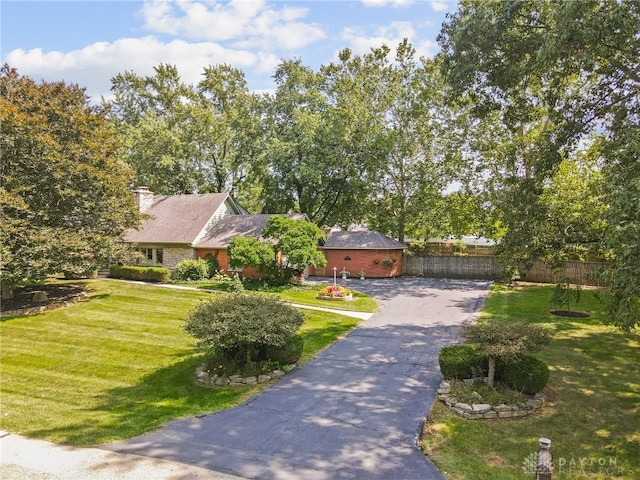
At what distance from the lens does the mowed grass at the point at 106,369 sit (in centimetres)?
935

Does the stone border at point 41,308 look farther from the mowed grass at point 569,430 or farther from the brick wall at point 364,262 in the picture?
the mowed grass at point 569,430

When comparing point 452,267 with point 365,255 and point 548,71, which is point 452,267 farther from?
point 548,71

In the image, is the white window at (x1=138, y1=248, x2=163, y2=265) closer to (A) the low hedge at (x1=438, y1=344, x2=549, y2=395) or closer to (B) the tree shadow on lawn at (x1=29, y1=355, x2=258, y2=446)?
(B) the tree shadow on lawn at (x1=29, y1=355, x2=258, y2=446)

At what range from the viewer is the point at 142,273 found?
27.4 meters

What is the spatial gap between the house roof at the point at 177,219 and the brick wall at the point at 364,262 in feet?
29.1

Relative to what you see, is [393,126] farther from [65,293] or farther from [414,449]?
[414,449]

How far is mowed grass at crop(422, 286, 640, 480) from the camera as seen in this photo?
23.8 feet

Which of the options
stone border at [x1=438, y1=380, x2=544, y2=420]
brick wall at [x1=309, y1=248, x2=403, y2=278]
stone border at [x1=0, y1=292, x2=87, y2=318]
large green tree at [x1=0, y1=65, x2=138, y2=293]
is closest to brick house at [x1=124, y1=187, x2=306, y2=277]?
brick wall at [x1=309, y1=248, x2=403, y2=278]

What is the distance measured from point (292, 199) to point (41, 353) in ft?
80.3

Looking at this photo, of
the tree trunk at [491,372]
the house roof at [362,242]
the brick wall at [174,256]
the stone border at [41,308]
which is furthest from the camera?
the house roof at [362,242]

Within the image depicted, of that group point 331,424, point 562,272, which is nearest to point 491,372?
point 331,424

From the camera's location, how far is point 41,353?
14.6 metres

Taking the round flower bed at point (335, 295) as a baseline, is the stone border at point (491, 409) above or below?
below

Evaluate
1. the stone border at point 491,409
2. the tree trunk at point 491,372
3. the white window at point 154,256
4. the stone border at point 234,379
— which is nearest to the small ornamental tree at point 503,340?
the tree trunk at point 491,372
